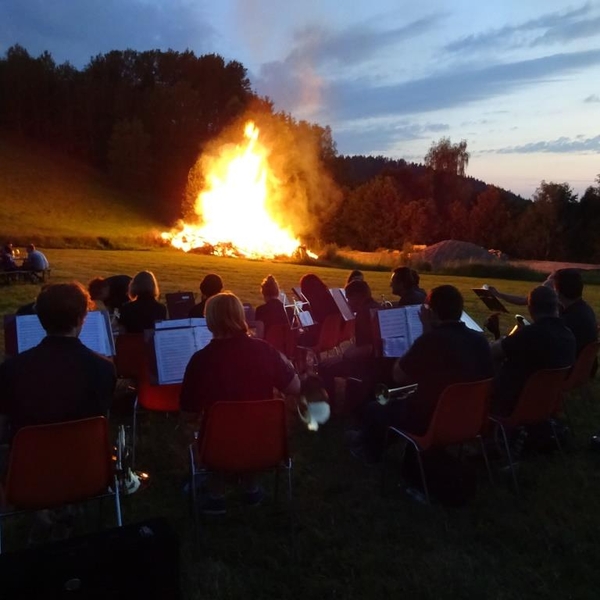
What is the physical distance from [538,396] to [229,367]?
2.71m

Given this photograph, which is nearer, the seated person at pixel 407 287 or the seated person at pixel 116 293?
the seated person at pixel 407 287

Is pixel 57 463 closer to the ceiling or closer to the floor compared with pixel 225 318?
closer to the floor

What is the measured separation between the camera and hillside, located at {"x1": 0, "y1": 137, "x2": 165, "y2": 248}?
4015 cm

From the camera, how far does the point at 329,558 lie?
436cm

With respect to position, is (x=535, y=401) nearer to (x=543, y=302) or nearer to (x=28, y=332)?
(x=543, y=302)

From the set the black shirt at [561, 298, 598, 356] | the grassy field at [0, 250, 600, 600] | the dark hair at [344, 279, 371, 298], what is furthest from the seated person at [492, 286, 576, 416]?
the dark hair at [344, 279, 371, 298]

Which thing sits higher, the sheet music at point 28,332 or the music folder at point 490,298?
the sheet music at point 28,332

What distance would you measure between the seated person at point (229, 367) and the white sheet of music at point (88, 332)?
63.9 inches

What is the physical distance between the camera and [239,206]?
1652 inches

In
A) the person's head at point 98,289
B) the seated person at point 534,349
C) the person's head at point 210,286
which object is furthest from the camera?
the person's head at point 98,289

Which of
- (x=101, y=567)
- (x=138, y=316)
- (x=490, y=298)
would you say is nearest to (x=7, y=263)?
(x=138, y=316)

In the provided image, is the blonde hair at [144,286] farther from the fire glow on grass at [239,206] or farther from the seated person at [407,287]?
the fire glow on grass at [239,206]

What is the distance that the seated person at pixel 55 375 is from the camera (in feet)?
12.5

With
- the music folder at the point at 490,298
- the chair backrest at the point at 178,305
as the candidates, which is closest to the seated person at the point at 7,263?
the chair backrest at the point at 178,305
